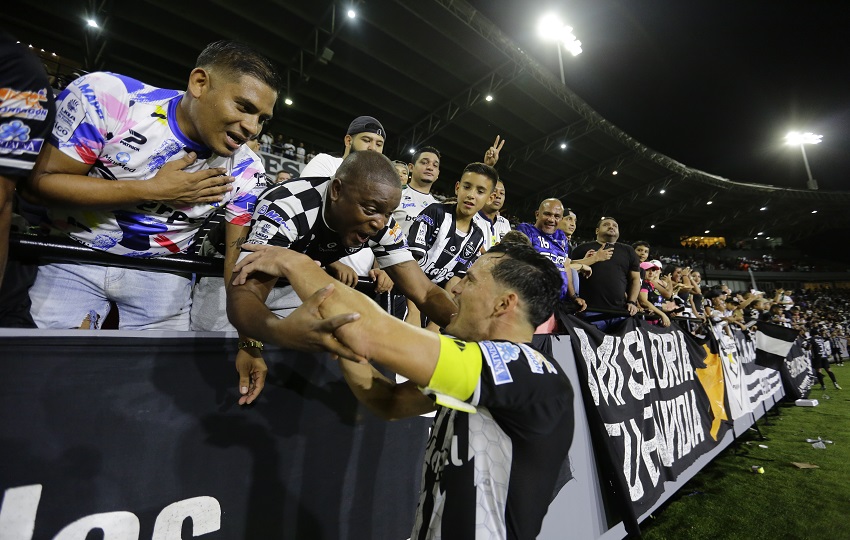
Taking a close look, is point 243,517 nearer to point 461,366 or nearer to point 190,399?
point 190,399

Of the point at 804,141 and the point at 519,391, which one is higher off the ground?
the point at 804,141

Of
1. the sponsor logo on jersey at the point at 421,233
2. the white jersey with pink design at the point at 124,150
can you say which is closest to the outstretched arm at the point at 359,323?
the white jersey with pink design at the point at 124,150

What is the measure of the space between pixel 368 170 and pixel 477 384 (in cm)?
108

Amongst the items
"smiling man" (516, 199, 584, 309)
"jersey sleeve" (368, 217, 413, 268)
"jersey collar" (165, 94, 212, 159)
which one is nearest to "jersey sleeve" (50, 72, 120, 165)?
"jersey collar" (165, 94, 212, 159)

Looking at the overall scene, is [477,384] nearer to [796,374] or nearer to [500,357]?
[500,357]

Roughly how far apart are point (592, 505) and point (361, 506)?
178cm

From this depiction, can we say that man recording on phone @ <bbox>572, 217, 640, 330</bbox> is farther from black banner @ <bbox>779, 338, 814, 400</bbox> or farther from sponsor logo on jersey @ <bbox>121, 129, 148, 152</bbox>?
black banner @ <bbox>779, 338, 814, 400</bbox>

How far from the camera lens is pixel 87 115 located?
1.51 meters

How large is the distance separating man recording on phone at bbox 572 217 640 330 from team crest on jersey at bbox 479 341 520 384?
453 centimetres

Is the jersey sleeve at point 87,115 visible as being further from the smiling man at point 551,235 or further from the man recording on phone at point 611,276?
the man recording on phone at point 611,276

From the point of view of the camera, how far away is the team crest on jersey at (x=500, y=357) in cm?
122

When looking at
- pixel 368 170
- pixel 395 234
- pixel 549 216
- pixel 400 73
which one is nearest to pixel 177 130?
pixel 368 170

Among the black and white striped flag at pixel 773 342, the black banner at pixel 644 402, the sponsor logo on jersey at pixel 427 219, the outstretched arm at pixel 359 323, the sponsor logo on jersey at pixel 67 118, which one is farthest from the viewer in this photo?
the black and white striped flag at pixel 773 342

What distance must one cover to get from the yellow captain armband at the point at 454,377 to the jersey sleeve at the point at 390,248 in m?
1.10
